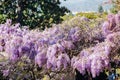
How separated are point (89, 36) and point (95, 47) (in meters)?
1.28

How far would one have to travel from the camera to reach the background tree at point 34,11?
108 ft

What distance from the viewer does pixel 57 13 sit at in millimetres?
32844

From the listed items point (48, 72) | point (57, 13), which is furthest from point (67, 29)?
point (57, 13)

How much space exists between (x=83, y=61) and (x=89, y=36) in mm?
1546

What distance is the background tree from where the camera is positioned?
3291 centimetres

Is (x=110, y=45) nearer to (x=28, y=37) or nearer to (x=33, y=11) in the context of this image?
(x=28, y=37)

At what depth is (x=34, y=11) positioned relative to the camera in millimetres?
33719

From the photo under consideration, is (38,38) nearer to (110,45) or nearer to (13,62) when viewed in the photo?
(13,62)

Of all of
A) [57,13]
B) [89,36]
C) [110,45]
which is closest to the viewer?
[110,45]

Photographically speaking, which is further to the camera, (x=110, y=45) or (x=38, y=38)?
(x=38, y=38)

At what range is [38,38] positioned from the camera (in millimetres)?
15016

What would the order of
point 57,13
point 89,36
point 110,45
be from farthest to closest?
point 57,13 < point 89,36 < point 110,45

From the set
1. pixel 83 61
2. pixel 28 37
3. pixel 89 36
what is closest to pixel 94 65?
pixel 83 61

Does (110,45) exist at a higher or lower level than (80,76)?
higher
